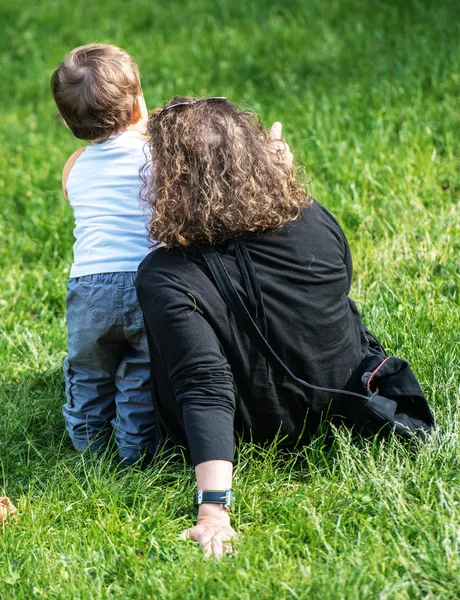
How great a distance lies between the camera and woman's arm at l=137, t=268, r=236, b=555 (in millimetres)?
2435

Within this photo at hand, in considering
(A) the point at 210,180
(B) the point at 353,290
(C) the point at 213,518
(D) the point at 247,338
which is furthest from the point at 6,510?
(B) the point at 353,290

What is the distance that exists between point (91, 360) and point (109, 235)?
0.48 metres

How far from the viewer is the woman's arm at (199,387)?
2.43 m

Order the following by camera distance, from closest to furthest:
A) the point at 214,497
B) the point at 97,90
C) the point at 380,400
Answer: the point at 214,497
the point at 380,400
the point at 97,90

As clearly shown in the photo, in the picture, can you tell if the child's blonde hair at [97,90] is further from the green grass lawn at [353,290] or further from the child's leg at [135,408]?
the green grass lawn at [353,290]

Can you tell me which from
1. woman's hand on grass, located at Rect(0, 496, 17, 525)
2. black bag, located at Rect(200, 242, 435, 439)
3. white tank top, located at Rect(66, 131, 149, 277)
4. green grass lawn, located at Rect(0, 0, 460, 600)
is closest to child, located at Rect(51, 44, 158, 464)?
white tank top, located at Rect(66, 131, 149, 277)

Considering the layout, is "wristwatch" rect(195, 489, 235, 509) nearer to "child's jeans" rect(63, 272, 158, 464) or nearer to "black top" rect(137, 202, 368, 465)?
"black top" rect(137, 202, 368, 465)

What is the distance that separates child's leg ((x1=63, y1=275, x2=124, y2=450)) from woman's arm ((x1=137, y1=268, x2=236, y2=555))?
50cm

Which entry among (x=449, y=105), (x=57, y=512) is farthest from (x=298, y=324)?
(x=449, y=105)

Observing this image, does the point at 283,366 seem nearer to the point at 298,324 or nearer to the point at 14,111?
the point at 298,324

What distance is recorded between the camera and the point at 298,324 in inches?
104

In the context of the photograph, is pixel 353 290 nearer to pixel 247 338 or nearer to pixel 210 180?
pixel 247 338

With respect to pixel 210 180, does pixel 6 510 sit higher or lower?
lower

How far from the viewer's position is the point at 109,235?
2949 millimetres
